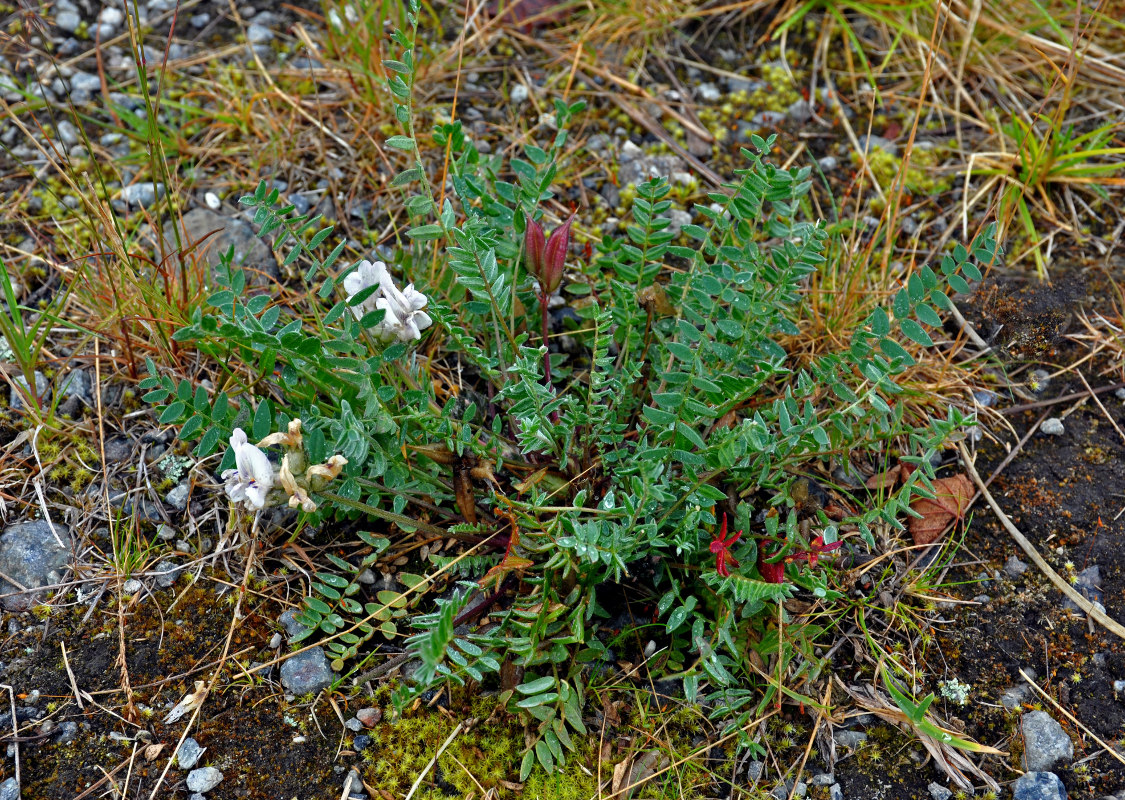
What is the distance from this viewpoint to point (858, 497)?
2.74 meters

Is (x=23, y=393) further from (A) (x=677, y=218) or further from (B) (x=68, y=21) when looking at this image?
(A) (x=677, y=218)

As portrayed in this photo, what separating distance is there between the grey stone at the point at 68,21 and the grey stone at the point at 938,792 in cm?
441

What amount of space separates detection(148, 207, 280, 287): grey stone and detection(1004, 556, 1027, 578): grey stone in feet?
8.56

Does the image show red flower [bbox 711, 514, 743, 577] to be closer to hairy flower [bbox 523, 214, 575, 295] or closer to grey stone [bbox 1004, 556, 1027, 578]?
hairy flower [bbox 523, 214, 575, 295]

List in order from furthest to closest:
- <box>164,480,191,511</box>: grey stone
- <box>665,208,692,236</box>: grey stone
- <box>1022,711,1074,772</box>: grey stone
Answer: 1. <box>665,208,692,236</box>: grey stone
2. <box>164,480,191,511</box>: grey stone
3. <box>1022,711,1074,772</box>: grey stone

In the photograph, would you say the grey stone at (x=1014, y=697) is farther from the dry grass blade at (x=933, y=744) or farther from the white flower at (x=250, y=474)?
the white flower at (x=250, y=474)

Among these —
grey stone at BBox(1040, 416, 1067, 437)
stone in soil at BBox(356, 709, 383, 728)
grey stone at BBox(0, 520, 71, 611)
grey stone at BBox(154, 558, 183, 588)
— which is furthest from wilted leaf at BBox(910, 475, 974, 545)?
grey stone at BBox(0, 520, 71, 611)

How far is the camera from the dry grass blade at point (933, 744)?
2234 millimetres

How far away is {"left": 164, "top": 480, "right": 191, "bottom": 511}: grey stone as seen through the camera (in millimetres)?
2635

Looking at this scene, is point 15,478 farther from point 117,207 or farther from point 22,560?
point 117,207

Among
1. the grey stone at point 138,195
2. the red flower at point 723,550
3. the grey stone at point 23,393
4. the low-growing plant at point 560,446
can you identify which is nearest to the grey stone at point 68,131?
the grey stone at point 138,195

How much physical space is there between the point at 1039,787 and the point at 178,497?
2506 millimetres

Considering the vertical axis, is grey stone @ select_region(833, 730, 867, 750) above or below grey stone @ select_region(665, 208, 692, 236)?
below

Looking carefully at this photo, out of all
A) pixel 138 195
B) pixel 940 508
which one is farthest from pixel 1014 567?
pixel 138 195
